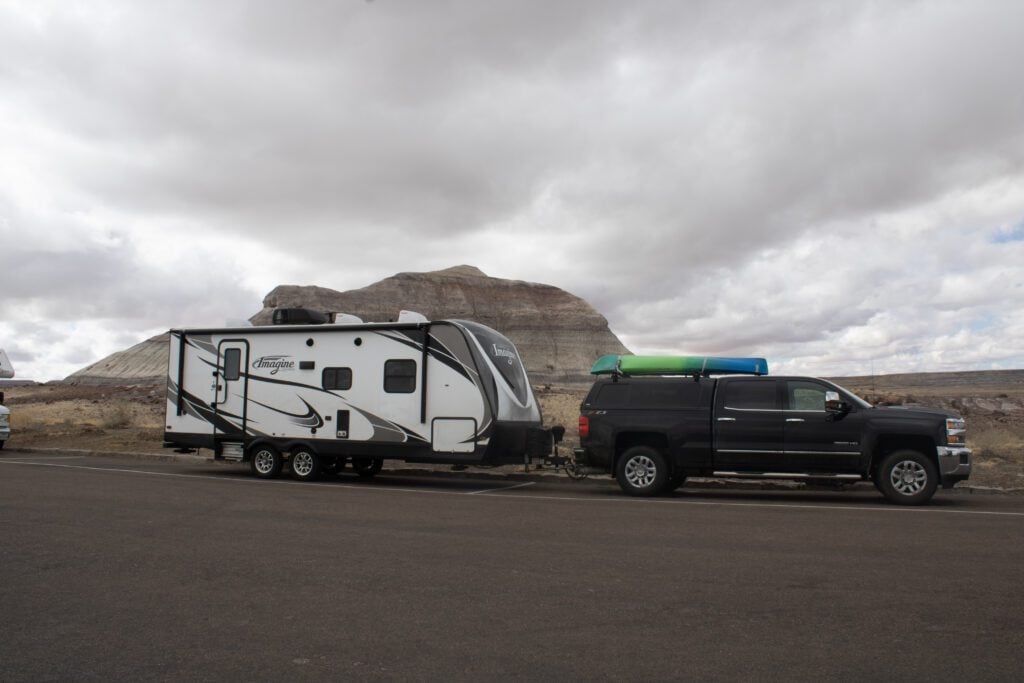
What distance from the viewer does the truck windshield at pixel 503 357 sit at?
15.0 m

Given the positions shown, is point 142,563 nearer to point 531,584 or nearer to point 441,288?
point 531,584

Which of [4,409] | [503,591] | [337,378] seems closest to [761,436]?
[337,378]

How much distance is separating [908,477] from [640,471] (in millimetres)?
3962

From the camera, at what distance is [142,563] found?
757 centimetres

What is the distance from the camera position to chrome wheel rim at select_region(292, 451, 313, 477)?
1587 centimetres

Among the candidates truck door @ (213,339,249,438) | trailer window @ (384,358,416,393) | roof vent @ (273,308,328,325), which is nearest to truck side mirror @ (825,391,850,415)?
trailer window @ (384,358,416,393)

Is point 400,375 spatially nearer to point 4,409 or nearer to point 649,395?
point 649,395

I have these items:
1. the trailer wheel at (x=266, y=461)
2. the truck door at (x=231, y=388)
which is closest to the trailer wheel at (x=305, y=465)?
the trailer wheel at (x=266, y=461)

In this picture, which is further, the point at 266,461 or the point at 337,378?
the point at 266,461

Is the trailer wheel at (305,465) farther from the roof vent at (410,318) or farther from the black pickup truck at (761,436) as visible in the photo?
the black pickup truck at (761,436)

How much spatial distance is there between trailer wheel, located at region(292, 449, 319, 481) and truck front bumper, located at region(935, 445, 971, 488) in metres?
10.5

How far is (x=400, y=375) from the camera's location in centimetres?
1520

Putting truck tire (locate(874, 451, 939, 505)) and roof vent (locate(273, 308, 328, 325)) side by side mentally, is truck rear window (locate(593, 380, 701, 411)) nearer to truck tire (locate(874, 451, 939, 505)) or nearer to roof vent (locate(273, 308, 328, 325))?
truck tire (locate(874, 451, 939, 505))

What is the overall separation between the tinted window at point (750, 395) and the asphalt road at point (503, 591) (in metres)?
2.03
